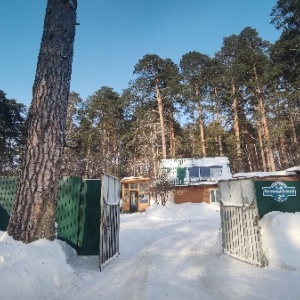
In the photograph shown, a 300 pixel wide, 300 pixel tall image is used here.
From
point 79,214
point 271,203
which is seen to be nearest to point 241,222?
point 271,203

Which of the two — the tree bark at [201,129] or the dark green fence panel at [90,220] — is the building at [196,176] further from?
the dark green fence panel at [90,220]

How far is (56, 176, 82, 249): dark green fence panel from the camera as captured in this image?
7.15 m

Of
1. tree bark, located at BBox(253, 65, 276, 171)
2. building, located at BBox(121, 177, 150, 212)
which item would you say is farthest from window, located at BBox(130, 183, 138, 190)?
tree bark, located at BBox(253, 65, 276, 171)

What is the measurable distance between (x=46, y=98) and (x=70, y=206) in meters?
3.21

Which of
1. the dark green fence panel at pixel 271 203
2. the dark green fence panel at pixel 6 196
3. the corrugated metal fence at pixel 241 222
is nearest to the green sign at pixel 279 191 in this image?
the dark green fence panel at pixel 271 203

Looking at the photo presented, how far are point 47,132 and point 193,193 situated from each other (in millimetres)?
23448

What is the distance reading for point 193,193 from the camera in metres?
27.4

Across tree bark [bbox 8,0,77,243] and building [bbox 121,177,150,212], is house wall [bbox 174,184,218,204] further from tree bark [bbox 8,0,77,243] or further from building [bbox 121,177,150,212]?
tree bark [bbox 8,0,77,243]

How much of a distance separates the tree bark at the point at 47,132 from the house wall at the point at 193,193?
22.6 m

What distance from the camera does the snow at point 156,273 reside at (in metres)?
4.11

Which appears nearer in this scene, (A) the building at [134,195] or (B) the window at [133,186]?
(A) the building at [134,195]

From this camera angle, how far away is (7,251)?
418cm

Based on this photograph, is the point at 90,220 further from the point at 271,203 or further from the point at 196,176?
the point at 196,176

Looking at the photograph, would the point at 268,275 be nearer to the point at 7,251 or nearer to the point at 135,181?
the point at 7,251
